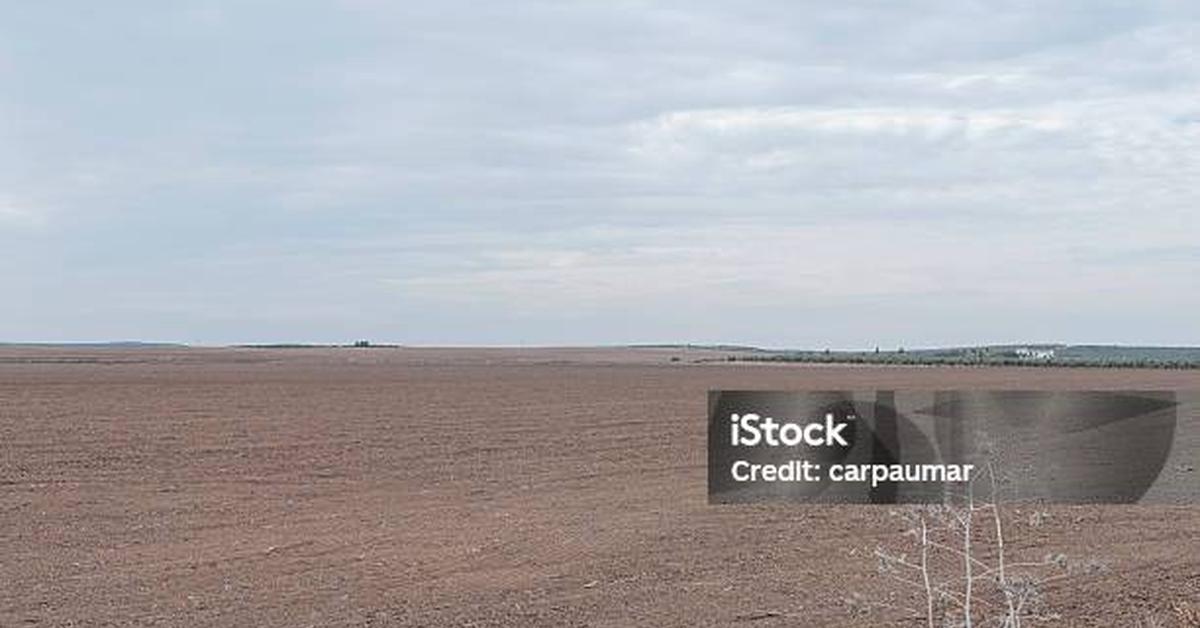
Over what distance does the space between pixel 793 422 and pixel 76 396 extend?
38.2 meters

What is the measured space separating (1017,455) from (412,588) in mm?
8239

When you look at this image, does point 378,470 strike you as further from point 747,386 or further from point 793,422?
point 747,386

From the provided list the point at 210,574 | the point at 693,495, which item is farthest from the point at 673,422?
the point at 210,574

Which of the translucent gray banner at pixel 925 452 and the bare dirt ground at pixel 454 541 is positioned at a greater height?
the translucent gray banner at pixel 925 452

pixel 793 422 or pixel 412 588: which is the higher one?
pixel 793 422

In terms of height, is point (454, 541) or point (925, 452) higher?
point (925, 452)

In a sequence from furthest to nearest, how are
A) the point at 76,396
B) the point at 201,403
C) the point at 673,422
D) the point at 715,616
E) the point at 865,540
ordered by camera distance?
the point at 76,396
the point at 201,403
the point at 673,422
the point at 865,540
the point at 715,616

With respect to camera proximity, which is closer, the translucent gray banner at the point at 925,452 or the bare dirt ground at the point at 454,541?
the bare dirt ground at the point at 454,541

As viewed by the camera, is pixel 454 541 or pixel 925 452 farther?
pixel 454 541

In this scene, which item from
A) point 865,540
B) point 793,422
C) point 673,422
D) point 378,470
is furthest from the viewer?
point 673,422

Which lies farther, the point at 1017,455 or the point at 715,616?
the point at 1017,455

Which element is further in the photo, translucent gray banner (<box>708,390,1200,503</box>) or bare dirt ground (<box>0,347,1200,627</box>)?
translucent gray banner (<box>708,390,1200,503</box>)

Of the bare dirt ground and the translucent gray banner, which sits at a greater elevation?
the translucent gray banner

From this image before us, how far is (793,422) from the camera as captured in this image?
11.5 meters
